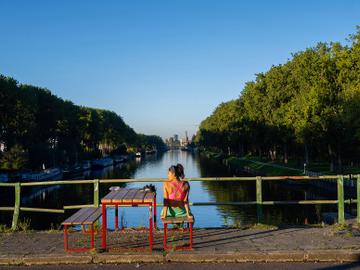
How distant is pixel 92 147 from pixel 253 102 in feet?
214

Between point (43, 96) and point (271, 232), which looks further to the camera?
point (43, 96)

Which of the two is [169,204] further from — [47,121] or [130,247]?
[47,121]

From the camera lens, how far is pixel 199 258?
31.0ft

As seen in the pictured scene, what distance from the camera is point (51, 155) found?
280 ft

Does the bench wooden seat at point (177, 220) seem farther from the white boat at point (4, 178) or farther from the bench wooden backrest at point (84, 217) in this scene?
the white boat at point (4, 178)

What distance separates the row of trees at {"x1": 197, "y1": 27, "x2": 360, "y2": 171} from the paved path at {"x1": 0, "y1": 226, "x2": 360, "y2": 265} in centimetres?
2990

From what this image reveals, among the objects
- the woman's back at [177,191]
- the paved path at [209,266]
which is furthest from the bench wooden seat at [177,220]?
the paved path at [209,266]

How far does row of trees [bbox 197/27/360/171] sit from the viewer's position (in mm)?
43500

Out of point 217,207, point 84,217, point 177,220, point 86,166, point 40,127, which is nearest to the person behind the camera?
point 177,220

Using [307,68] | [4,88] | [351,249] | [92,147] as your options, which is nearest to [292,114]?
[307,68]

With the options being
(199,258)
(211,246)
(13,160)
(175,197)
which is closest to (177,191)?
(175,197)

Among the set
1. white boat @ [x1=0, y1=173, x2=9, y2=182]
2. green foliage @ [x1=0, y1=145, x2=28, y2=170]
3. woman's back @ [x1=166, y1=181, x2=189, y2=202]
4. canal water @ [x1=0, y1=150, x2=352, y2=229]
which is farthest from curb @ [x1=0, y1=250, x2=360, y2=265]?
green foliage @ [x1=0, y1=145, x2=28, y2=170]

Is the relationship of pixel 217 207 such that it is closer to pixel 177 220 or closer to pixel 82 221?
pixel 177 220

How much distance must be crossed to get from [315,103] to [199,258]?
46478 millimetres
